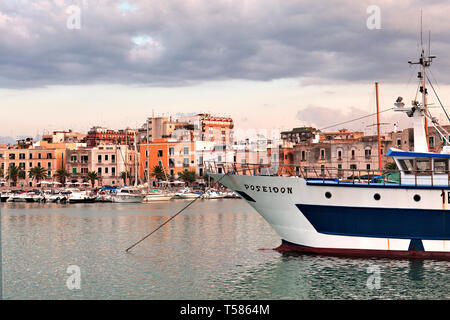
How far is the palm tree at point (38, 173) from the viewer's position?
4636 inches

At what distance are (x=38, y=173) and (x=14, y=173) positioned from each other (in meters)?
4.61

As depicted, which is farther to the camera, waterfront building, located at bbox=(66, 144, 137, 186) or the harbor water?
waterfront building, located at bbox=(66, 144, 137, 186)

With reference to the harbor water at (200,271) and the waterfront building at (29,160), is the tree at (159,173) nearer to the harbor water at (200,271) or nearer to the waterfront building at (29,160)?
the waterfront building at (29,160)

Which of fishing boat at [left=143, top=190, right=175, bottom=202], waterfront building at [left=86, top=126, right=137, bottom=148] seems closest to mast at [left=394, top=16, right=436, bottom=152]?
fishing boat at [left=143, top=190, right=175, bottom=202]

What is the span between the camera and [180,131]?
423ft

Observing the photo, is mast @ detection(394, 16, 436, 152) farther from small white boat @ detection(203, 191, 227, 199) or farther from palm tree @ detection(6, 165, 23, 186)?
palm tree @ detection(6, 165, 23, 186)

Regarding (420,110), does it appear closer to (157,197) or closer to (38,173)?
(157,197)

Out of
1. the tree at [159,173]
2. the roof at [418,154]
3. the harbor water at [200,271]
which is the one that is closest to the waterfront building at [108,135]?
the tree at [159,173]

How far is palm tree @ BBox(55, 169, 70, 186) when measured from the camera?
11638 centimetres

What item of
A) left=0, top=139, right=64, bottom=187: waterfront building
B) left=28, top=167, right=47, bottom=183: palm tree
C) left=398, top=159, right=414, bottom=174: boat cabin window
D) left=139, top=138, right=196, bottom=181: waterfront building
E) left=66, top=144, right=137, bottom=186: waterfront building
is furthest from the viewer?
left=0, top=139, right=64, bottom=187: waterfront building

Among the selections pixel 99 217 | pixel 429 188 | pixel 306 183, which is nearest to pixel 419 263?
pixel 429 188

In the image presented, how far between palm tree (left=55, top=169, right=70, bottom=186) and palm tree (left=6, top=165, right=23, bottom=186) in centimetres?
763

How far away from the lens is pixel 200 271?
27656mm
